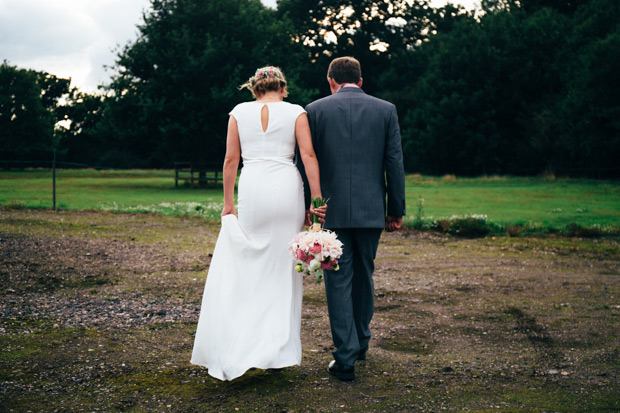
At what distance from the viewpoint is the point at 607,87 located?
37812 millimetres

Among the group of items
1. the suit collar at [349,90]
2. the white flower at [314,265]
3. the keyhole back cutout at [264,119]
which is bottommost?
the white flower at [314,265]

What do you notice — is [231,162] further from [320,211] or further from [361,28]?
[361,28]

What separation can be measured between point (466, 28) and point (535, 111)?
10918 millimetres

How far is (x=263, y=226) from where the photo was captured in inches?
181

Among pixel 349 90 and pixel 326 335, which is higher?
pixel 349 90

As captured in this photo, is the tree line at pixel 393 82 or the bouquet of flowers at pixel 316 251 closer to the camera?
the bouquet of flowers at pixel 316 251

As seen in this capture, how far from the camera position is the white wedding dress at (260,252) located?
4.47m

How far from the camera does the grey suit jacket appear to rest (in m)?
4.71

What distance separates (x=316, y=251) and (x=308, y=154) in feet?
2.57

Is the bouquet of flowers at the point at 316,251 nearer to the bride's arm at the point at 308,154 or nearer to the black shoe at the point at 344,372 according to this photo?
the bride's arm at the point at 308,154

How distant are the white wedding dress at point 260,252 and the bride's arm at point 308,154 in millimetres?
59

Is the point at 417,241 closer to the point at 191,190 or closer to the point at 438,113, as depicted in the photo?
the point at 191,190

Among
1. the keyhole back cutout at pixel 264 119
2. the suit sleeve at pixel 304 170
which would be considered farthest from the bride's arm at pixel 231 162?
the suit sleeve at pixel 304 170

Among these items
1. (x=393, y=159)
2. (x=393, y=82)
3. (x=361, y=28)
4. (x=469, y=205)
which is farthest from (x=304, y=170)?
(x=361, y=28)
